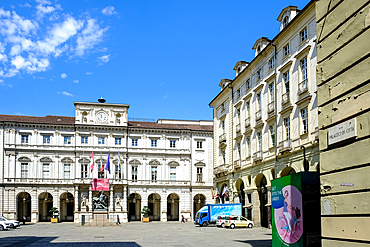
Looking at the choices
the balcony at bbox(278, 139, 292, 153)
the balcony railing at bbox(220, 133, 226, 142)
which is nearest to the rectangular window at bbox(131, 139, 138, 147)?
the balcony railing at bbox(220, 133, 226, 142)

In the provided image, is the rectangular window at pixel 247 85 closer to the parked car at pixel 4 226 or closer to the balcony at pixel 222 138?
the balcony at pixel 222 138

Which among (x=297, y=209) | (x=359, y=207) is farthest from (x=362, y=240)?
(x=297, y=209)

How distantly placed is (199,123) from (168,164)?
1106 centimetres

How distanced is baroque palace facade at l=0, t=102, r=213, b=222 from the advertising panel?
52171mm

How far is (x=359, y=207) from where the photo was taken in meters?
7.25

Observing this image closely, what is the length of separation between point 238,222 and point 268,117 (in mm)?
11229

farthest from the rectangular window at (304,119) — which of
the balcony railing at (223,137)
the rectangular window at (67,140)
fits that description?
the rectangular window at (67,140)

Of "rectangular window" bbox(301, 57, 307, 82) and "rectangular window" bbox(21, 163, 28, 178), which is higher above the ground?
"rectangular window" bbox(301, 57, 307, 82)

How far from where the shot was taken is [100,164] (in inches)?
2771

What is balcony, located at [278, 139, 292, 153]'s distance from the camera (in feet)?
111

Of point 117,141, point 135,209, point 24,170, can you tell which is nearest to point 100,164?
point 117,141

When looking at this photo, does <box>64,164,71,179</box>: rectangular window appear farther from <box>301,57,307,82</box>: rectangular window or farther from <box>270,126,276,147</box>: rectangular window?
<box>301,57,307,82</box>: rectangular window

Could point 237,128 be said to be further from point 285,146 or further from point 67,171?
point 67,171

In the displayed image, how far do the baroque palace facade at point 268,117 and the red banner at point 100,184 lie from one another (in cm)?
1732
